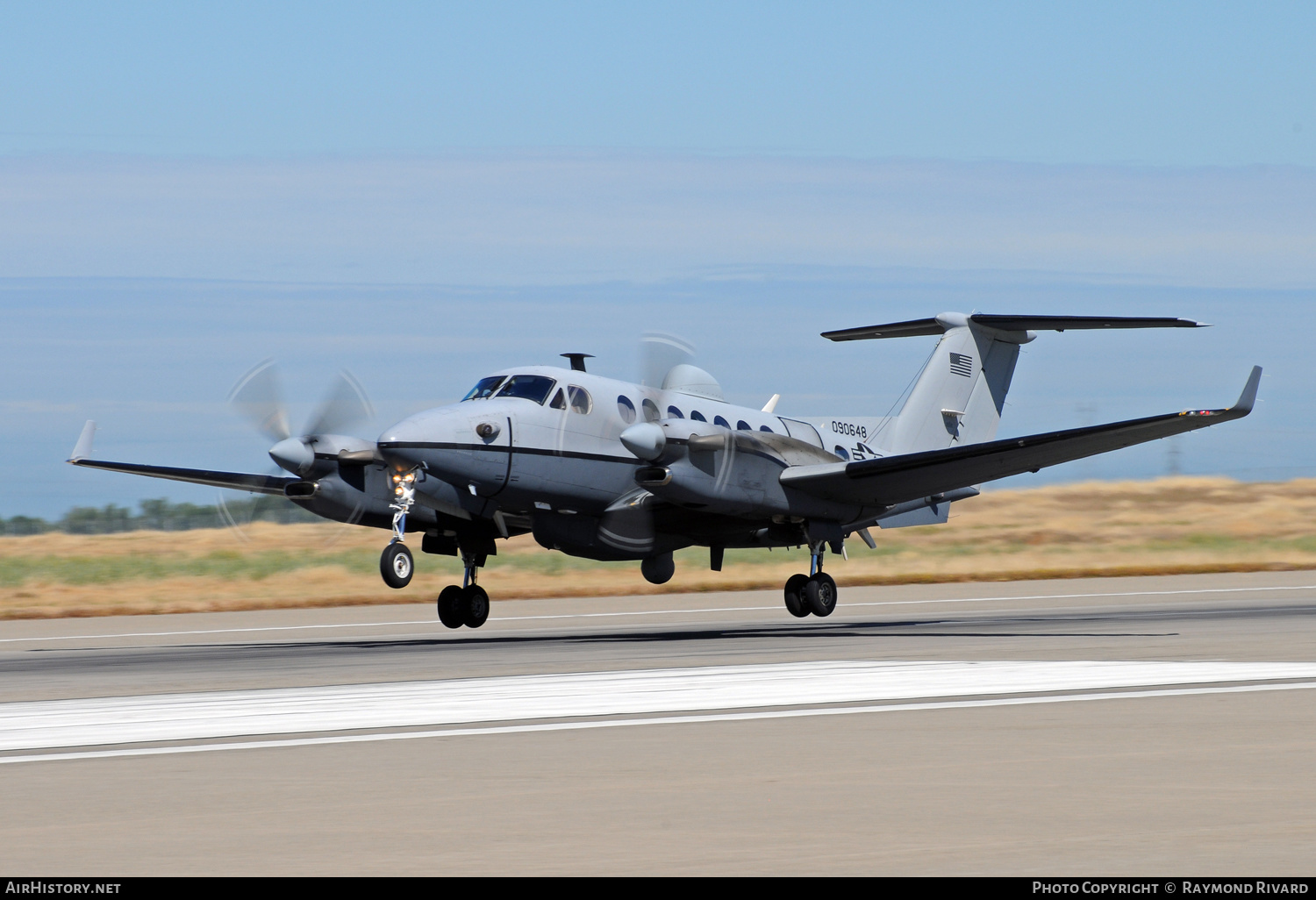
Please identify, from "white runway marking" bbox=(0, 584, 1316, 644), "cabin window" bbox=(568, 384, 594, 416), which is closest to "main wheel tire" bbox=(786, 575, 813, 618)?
"white runway marking" bbox=(0, 584, 1316, 644)

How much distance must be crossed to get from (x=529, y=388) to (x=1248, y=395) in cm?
1130

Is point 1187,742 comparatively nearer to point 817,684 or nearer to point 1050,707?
point 1050,707

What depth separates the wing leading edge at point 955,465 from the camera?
85.8 feet

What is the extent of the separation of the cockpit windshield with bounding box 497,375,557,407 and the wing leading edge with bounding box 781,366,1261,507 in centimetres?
441

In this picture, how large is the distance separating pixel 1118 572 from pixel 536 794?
4135 centimetres

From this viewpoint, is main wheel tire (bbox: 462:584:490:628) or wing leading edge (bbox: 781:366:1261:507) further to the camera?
main wheel tire (bbox: 462:584:490:628)

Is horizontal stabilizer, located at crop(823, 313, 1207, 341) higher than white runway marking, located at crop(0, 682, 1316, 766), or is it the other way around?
horizontal stabilizer, located at crop(823, 313, 1207, 341)

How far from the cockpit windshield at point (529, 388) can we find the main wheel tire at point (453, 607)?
4.00 meters

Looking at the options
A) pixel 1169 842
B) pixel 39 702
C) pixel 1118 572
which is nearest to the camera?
pixel 1169 842

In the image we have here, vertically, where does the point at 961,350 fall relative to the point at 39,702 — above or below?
above

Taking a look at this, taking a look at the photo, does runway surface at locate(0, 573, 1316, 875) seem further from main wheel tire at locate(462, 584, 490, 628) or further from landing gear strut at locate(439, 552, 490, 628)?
main wheel tire at locate(462, 584, 490, 628)

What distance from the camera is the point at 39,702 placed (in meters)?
16.2

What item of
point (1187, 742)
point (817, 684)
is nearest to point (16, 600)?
point (817, 684)

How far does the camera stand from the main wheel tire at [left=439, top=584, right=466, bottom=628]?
27.8 m
